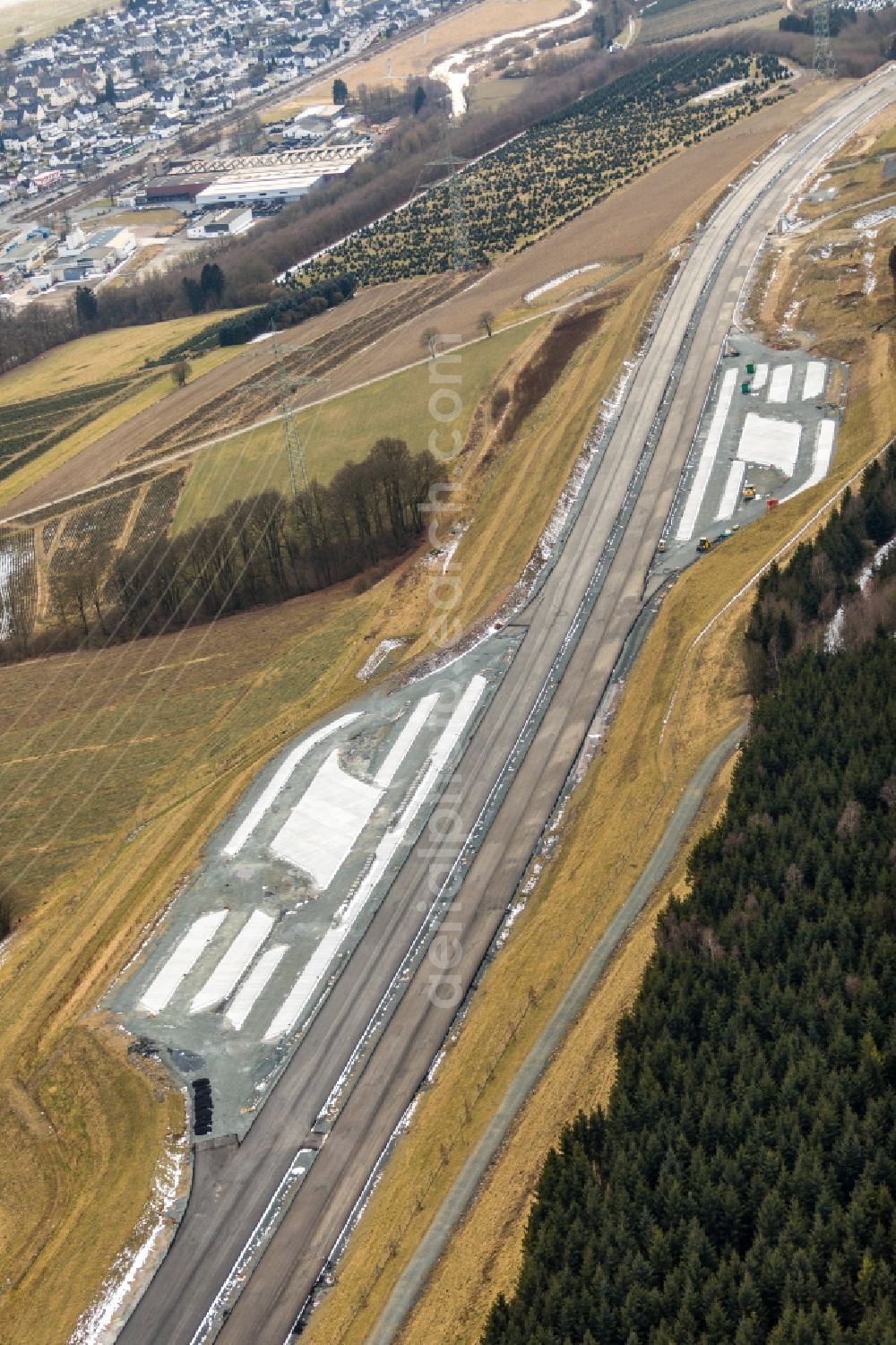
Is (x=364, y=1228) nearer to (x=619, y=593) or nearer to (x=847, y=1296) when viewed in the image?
(x=847, y=1296)

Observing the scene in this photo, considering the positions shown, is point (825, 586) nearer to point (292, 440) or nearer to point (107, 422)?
point (292, 440)

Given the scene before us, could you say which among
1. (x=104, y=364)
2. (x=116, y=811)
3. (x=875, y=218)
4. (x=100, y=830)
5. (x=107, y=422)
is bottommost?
(x=100, y=830)

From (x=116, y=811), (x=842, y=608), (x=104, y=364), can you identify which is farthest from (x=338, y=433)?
(x=104, y=364)

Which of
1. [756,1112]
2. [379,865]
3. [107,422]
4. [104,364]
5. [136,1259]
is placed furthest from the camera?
[104,364]

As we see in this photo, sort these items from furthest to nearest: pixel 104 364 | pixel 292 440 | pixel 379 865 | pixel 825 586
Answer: pixel 104 364
pixel 292 440
pixel 825 586
pixel 379 865

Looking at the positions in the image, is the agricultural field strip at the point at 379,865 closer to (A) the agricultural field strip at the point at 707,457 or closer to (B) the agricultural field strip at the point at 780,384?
(A) the agricultural field strip at the point at 707,457

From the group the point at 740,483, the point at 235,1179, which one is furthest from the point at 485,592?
the point at 235,1179
